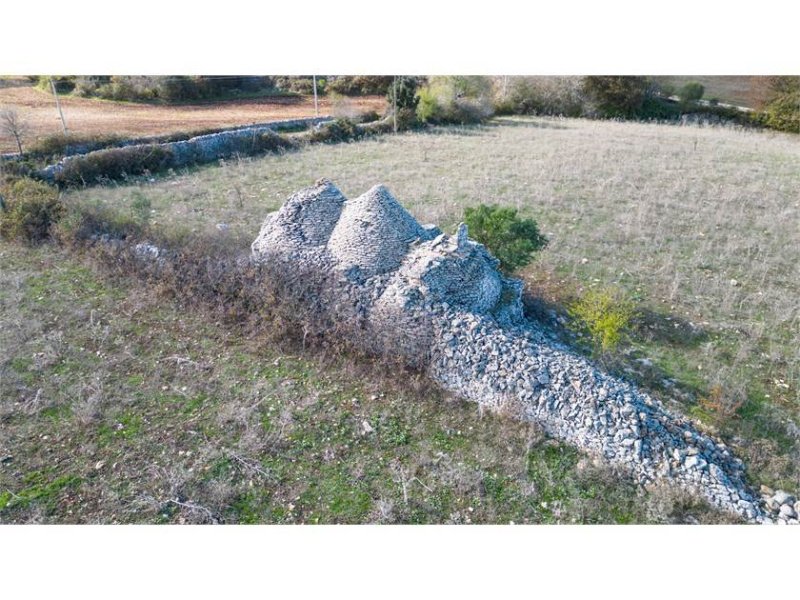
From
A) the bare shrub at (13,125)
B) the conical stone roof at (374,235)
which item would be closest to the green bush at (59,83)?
the bare shrub at (13,125)

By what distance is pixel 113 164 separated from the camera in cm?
1627

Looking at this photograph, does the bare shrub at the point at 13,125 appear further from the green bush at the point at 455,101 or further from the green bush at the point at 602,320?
the green bush at the point at 602,320

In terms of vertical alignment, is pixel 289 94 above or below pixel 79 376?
above

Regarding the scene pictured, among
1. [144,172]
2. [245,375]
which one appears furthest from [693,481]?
[144,172]

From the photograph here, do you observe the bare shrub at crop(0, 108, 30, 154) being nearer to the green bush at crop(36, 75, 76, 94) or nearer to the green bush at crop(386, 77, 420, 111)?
the green bush at crop(36, 75, 76, 94)

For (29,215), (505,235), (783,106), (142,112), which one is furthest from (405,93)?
(29,215)

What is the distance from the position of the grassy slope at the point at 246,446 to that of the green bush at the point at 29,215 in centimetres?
439

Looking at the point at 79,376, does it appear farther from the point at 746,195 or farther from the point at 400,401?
the point at 746,195

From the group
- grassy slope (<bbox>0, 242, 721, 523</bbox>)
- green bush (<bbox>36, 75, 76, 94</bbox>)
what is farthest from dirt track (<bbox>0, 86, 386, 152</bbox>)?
grassy slope (<bbox>0, 242, 721, 523</bbox>)

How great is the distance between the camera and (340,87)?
2334cm

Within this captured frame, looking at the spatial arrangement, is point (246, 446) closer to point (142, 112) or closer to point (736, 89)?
point (736, 89)

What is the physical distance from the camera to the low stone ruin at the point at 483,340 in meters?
5.95

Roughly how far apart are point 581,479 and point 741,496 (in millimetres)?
1742

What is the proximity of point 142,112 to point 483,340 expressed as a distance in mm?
19080
